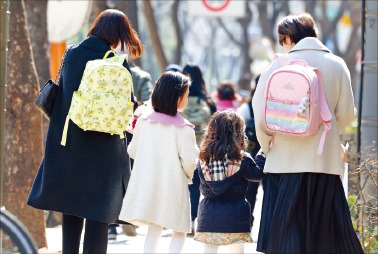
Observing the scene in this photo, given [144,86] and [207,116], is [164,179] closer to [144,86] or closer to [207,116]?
[144,86]

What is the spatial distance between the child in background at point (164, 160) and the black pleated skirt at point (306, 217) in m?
0.93

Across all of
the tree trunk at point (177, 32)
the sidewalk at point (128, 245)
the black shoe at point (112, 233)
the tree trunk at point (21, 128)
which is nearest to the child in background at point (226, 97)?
the sidewalk at point (128, 245)

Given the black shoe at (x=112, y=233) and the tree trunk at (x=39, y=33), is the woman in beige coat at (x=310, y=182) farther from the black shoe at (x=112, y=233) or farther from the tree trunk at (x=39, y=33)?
the tree trunk at (x=39, y=33)

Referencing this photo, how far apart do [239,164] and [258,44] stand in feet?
94.4

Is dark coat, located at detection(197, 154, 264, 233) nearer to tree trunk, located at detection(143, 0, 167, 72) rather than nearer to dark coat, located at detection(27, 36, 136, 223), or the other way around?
dark coat, located at detection(27, 36, 136, 223)

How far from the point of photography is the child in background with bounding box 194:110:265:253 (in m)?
7.78

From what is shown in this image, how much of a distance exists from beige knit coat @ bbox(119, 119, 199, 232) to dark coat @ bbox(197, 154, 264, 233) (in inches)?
7.3

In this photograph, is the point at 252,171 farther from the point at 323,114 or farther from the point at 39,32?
the point at 39,32

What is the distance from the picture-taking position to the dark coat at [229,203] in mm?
7766

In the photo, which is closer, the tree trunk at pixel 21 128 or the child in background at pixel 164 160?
the child in background at pixel 164 160

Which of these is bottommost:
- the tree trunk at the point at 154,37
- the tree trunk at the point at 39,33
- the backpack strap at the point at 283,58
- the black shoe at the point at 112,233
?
the black shoe at the point at 112,233

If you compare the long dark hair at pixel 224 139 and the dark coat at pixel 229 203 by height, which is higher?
the long dark hair at pixel 224 139

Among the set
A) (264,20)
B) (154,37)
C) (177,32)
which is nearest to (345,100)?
(154,37)

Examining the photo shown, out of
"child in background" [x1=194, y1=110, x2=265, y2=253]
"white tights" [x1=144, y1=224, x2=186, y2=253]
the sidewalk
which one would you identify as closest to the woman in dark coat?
"white tights" [x1=144, y1=224, x2=186, y2=253]
